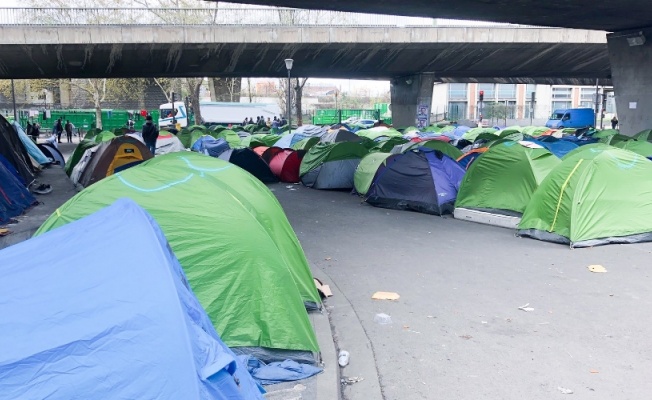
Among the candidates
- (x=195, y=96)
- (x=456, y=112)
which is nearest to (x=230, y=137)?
(x=195, y=96)

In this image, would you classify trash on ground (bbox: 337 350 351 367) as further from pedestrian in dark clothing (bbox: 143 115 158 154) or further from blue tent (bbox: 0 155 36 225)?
pedestrian in dark clothing (bbox: 143 115 158 154)

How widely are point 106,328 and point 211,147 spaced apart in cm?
1870

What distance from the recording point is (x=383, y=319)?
6.65 m

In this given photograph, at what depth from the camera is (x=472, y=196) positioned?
12.4 meters

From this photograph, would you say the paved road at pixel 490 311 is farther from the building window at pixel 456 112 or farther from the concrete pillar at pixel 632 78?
the building window at pixel 456 112

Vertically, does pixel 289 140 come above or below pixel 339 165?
above

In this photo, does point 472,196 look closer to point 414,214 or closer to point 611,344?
point 414,214

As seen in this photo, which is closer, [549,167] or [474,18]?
[549,167]

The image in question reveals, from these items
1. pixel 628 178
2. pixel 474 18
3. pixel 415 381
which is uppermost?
pixel 474 18

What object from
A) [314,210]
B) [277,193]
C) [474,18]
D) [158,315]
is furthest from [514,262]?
[474,18]

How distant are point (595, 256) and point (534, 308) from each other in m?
2.80

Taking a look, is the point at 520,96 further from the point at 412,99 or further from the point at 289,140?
the point at 289,140

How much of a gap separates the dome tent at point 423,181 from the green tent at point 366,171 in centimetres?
Result: 109

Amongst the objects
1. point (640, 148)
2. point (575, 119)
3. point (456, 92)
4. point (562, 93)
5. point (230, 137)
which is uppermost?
point (456, 92)
